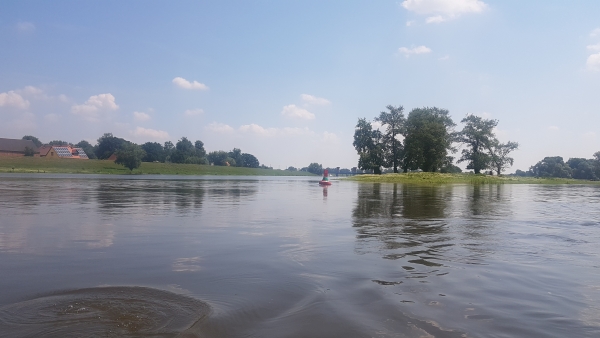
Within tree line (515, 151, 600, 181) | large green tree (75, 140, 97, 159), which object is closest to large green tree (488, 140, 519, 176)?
tree line (515, 151, 600, 181)

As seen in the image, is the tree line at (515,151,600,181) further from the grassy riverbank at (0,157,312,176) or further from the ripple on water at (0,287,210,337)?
the ripple on water at (0,287,210,337)

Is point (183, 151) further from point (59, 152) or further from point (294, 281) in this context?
point (294, 281)

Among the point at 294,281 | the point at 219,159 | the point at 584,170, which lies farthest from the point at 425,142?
the point at 219,159

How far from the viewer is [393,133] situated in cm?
8875

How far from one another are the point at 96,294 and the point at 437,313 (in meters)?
4.45

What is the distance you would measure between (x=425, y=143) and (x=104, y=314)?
7826cm

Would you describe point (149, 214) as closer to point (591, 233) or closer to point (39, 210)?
point (39, 210)

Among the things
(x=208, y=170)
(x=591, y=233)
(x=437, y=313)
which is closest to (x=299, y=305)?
(x=437, y=313)

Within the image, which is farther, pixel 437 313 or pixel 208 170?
pixel 208 170

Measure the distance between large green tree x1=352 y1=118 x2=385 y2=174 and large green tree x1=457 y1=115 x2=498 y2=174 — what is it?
17.2m

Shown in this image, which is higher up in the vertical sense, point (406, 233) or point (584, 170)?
point (584, 170)

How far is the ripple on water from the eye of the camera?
404cm

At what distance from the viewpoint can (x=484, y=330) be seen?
429 cm

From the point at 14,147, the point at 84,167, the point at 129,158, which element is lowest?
the point at 84,167
